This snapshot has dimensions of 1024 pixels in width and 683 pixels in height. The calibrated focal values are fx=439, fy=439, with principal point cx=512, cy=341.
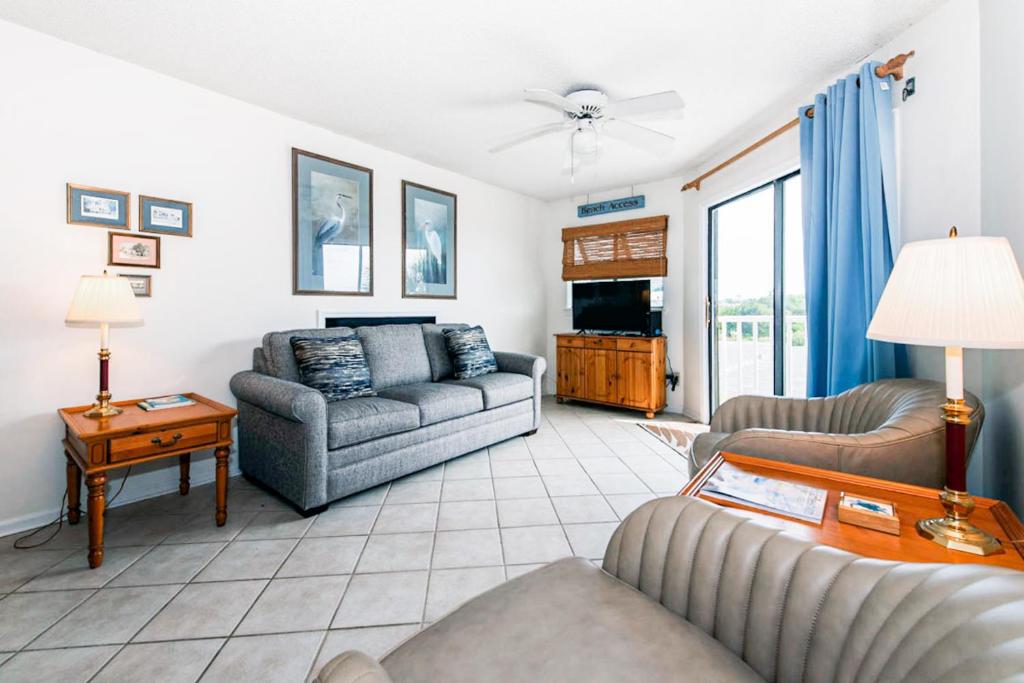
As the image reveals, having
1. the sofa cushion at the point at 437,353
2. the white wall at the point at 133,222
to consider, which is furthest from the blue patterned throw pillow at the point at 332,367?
the sofa cushion at the point at 437,353

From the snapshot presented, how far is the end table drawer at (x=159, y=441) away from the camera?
76.2 inches

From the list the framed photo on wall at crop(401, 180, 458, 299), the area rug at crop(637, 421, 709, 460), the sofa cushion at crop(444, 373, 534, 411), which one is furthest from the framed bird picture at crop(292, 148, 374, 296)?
the area rug at crop(637, 421, 709, 460)

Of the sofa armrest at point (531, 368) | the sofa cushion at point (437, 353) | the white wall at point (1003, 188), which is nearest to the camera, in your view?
the white wall at point (1003, 188)

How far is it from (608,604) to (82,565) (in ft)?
7.55

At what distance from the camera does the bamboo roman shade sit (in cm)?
471

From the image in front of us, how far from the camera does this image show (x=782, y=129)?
295cm

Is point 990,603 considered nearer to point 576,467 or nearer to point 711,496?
point 711,496

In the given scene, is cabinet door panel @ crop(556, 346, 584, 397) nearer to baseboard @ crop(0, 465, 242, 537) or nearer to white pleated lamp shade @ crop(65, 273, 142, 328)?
baseboard @ crop(0, 465, 242, 537)

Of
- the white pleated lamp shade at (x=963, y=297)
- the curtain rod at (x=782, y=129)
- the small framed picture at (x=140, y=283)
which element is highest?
the curtain rod at (x=782, y=129)

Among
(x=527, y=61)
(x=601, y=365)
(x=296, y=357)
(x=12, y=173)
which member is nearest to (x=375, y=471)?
(x=296, y=357)

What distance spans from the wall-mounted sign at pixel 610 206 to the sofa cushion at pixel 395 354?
2680mm

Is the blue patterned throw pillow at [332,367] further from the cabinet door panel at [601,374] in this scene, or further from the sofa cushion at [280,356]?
the cabinet door panel at [601,374]

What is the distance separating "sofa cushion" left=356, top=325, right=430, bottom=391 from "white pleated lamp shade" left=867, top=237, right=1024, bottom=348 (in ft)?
9.62

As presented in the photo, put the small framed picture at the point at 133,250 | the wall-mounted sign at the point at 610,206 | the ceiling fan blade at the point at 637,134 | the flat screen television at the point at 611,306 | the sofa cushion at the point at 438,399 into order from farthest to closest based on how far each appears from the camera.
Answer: the wall-mounted sign at the point at 610,206
the flat screen television at the point at 611,306
the sofa cushion at the point at 438,399
the ceiling fan blade at the point at 637,134
the small framed picture at the point at 133,250
